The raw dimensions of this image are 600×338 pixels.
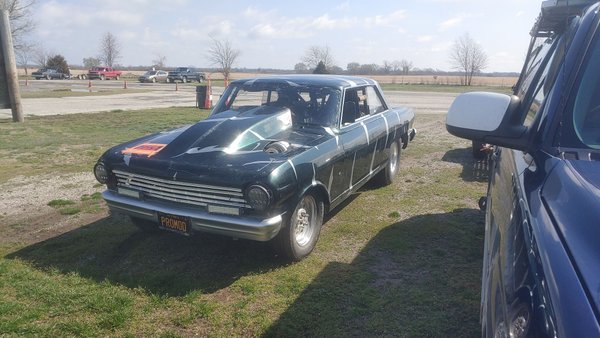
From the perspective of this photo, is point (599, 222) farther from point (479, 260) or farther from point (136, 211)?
point (136, 211)

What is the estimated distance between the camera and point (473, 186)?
7.18 metres

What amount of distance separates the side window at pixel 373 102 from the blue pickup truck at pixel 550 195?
11.7 ft

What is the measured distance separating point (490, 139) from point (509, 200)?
0.32 m

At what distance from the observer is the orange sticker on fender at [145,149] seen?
14.5 ft

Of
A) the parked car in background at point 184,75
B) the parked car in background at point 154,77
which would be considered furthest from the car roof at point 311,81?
the parked car in background at point 154,77

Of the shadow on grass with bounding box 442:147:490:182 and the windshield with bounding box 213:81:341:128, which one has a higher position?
the windshield with bounding box 213:81:341:128

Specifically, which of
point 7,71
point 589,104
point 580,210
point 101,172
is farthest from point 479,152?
point 7,71

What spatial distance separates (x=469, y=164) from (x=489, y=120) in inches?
276

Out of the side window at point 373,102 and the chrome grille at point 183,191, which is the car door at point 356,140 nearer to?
the side window at point 373,102

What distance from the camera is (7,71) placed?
1289 cm

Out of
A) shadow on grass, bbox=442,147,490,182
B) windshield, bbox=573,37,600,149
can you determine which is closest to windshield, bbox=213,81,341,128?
shadow on grass, bbox=442,147,490,182

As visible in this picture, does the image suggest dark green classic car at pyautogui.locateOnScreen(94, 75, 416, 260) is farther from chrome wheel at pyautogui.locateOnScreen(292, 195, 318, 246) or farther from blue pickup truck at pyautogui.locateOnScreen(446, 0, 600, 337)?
blue pickup truck at pyautogui.locateOnScreen(446, 0, 600, 337)

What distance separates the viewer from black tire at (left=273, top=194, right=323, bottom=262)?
413cm

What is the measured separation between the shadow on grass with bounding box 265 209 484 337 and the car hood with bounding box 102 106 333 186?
3.81 ft
